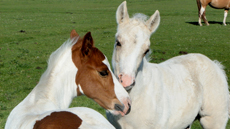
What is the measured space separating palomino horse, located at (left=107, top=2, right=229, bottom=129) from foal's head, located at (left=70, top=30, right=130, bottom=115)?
242mm

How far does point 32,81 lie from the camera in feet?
34.4

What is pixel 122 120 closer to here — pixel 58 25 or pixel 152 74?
pixel 152 74

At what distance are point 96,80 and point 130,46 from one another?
2.64ft

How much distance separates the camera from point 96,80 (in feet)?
12.5

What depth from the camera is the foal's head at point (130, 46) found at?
409cm

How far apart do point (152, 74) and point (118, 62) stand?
784 mm

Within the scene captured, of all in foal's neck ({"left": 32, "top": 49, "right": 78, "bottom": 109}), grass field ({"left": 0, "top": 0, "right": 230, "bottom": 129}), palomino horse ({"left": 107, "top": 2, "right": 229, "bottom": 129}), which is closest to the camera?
foal's neck ({"left": 32, "top": 49, "right": 78, "bottom": 109})

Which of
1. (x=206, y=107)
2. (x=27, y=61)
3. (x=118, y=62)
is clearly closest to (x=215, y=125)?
(x=206, y=107)

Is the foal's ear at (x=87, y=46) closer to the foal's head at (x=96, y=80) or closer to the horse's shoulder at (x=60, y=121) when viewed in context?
the foal's head at (x=96, y=80)

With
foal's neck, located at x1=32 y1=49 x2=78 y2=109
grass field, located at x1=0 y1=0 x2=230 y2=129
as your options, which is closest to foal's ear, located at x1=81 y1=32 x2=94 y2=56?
foal's neck, located at x1=32 y1=49 x2=78 y2=109

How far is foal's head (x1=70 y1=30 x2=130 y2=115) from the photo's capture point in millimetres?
3801

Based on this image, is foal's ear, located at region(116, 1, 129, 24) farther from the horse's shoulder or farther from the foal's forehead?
the horse's shoulder

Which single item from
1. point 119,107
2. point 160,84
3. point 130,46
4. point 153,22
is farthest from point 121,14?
point 119,107

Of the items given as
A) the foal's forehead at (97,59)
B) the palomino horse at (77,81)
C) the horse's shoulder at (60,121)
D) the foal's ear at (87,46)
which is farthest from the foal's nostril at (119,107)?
the horse's shoulder at (60,121)
